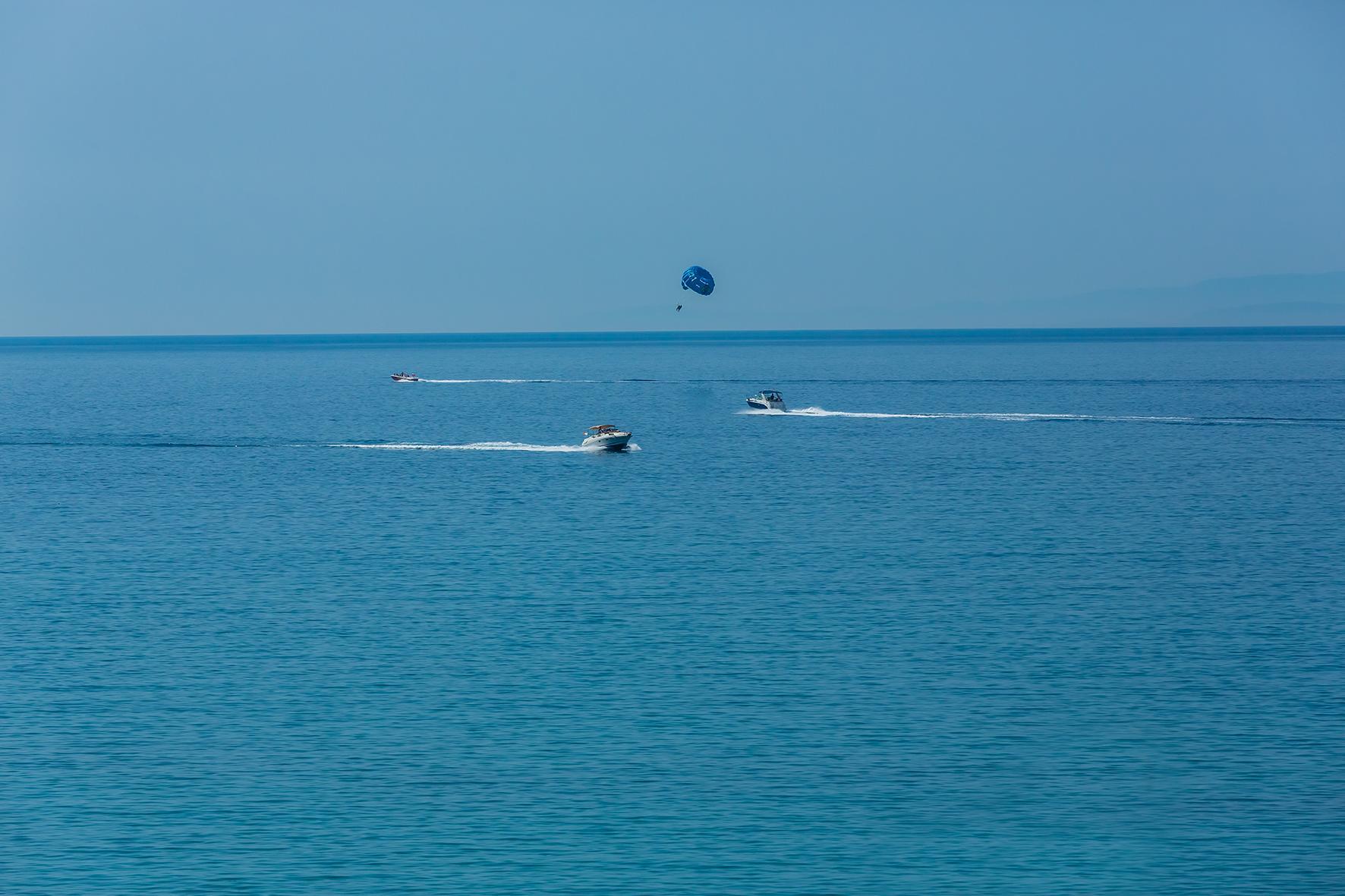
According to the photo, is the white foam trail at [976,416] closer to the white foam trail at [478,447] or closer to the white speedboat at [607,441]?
the white foam trail at [478,447]

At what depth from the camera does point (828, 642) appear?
56219 millimetres

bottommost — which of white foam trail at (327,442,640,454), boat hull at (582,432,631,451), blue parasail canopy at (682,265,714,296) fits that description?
boat hull at (582,432,631,451)

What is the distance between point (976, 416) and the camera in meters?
168

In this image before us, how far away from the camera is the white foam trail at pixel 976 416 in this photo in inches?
6363

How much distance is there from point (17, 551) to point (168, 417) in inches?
4348

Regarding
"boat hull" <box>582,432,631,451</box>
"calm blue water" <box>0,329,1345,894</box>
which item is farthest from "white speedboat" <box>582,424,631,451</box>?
"calm blue water" <box>0,329,1345,894</box>

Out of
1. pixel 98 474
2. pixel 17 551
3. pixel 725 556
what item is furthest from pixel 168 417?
pixel 725 556

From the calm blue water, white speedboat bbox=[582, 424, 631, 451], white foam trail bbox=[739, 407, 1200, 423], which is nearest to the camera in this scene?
the calm blue water

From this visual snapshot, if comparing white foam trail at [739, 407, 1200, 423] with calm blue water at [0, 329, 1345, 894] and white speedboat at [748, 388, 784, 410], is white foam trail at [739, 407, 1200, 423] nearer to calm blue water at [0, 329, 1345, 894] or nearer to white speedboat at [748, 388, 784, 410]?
white speedboat at [748, 388, 784, 410]

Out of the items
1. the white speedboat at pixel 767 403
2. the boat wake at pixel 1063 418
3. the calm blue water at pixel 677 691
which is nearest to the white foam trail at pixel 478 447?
the calm blue water at pixel 677 691

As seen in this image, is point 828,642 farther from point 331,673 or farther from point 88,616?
point 88,616

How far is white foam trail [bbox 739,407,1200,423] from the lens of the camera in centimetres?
16162

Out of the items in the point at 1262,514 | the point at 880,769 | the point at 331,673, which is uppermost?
the point at 1262,514

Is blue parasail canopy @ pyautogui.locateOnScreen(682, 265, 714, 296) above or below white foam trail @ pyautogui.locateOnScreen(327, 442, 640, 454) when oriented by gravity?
above
